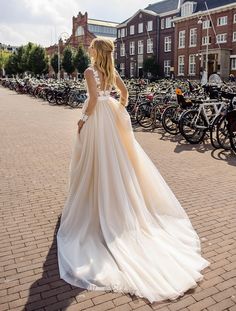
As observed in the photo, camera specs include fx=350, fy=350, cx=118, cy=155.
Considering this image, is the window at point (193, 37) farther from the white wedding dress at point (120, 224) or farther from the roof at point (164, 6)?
the white wedding dress at point (120, 224)

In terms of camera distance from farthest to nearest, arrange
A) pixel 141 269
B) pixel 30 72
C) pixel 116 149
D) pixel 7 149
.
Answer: pixel 30 72, pixel 7 149, pixel 116 149, pixel 141 269

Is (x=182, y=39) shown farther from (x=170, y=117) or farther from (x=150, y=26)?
(x=170, y=117)

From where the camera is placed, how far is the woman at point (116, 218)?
9.83ft

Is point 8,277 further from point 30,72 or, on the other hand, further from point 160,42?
point 160,42

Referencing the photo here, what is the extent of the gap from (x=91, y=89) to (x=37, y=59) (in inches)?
1907

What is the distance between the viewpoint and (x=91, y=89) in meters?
3.79

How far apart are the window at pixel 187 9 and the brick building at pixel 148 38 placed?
411 centimetres

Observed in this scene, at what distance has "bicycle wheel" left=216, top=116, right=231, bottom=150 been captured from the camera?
8.52 meters

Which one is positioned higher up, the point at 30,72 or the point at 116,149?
the point at 30,72

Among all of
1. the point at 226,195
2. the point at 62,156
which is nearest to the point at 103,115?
the point at 226,195

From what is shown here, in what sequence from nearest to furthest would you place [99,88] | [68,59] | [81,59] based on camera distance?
[99,88], [81,59], [68,59]

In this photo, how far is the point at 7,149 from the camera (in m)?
8.92

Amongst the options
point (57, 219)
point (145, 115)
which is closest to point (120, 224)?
point (57, 219)

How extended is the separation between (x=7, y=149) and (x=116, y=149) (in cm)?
571
